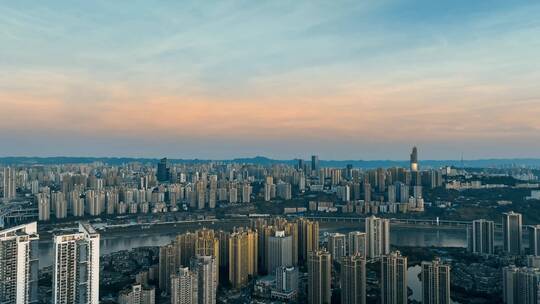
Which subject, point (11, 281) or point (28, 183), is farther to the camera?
point (28, 183)

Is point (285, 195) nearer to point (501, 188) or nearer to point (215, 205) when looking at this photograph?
point (215, 205)

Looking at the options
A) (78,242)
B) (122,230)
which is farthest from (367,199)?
(78,242)

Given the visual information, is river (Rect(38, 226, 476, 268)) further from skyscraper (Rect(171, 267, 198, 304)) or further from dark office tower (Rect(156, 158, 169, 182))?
dark office tower (Rect(156, 158, 169, 182))

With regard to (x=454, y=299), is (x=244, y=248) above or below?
above

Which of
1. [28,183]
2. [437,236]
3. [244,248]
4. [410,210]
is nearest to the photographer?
[244,248]

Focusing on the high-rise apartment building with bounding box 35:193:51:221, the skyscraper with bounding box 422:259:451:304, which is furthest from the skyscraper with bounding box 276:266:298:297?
the high-rise apartment building with bounding box 35:193:51:221

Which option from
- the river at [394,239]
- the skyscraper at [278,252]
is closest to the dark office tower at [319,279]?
the skyscraper at [278,252]
